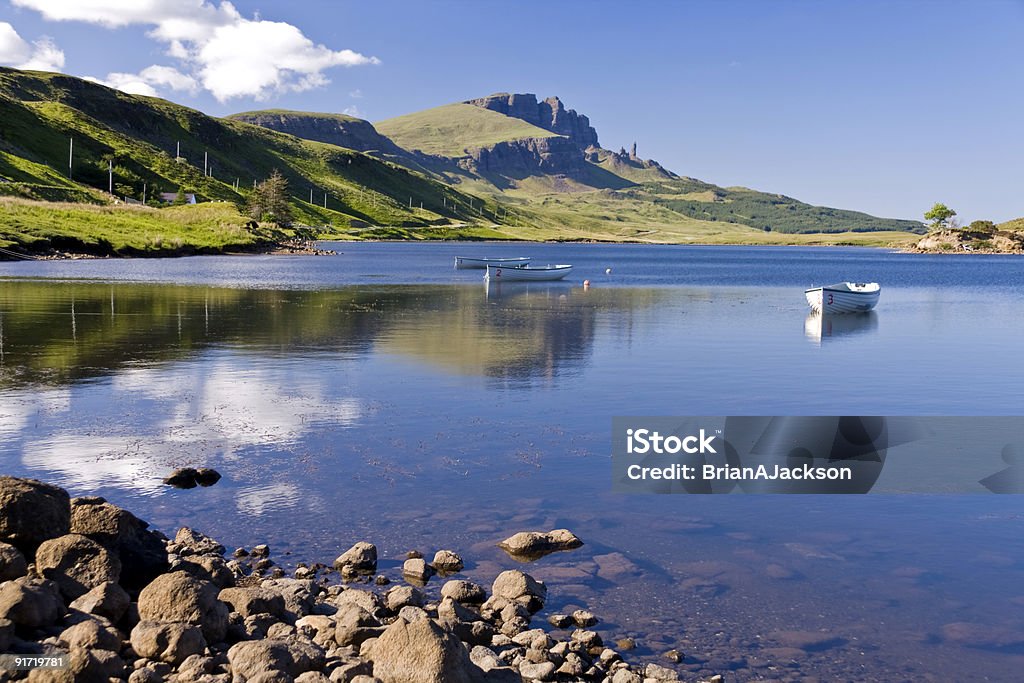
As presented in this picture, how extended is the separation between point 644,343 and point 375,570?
3258 cm

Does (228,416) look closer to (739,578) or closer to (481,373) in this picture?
(481,373)

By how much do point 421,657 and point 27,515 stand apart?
6.36 meters

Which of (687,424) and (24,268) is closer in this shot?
(687,424)

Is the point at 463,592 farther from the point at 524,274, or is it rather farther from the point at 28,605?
the point at 524,274

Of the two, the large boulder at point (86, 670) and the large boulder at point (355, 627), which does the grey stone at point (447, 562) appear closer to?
the large boulder at point (355, 627)

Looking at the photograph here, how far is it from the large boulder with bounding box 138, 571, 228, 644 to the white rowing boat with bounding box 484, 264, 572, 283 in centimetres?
8815

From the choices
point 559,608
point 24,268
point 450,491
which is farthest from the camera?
point 24,268

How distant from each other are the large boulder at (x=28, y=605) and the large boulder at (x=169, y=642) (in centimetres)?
109

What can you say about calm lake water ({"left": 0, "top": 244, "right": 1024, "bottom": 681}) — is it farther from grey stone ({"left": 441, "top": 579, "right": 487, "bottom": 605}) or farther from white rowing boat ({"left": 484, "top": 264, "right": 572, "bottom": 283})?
white rowing boat ({"left": 484, "top": 264, "right": 572, "bottom": 283})

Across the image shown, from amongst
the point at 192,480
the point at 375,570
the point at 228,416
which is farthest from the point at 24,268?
the point at 375,570

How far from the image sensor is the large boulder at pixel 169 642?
33.1 ft

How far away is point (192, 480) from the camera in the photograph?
19.0 m

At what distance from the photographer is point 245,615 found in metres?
11.7

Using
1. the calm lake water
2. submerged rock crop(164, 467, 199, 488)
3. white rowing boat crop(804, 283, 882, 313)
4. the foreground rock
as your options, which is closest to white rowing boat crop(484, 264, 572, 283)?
white rowing boat crop(804, 283, 882, 313)
